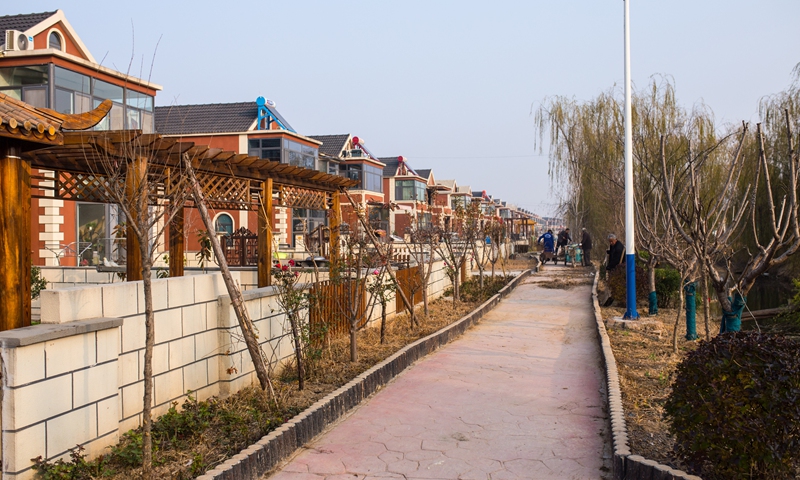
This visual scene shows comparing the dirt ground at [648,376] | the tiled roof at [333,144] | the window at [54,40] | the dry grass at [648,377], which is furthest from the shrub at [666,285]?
the tiled roof at [333,144]

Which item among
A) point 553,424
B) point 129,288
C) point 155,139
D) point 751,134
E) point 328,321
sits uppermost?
point 751,134

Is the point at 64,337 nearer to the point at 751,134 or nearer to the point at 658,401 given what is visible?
the point at 658,401

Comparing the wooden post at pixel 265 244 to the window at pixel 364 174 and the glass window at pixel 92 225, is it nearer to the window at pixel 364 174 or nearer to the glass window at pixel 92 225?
the glass window at pixel 92 225

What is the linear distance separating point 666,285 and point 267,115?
2965 centimetres

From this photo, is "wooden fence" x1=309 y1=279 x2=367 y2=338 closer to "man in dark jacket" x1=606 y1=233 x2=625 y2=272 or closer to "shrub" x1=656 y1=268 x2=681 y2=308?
"man in dark jacket" x1=606 y1=233 x2=625 y2=272

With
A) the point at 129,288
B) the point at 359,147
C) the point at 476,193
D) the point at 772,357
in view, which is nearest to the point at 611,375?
the point at 772,357

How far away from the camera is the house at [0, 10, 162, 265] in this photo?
21.9 metres

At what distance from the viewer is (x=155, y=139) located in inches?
242

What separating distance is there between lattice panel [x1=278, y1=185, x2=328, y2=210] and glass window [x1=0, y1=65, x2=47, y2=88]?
15155 mm

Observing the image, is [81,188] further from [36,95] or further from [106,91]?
[106,91]

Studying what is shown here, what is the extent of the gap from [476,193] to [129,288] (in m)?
99.9

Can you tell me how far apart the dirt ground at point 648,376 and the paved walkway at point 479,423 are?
297 millimetres

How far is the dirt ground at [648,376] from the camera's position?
17.4 ft

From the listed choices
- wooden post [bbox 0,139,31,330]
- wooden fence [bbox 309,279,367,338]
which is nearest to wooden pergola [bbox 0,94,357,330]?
wooden post [bbox 0,139,31,330]
